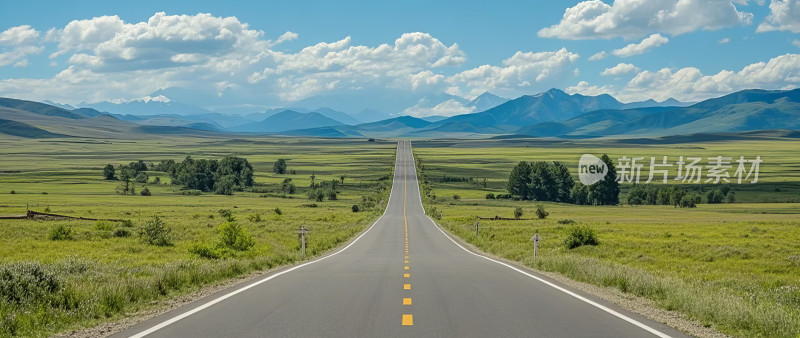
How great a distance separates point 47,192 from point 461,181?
95.4 meters

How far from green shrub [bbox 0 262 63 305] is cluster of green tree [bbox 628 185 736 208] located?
114 m

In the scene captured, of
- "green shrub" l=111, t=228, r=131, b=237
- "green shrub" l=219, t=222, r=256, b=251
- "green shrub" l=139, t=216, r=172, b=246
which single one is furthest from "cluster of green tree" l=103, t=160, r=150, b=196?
"green shrub" l=219, t=222, r=256, b=251

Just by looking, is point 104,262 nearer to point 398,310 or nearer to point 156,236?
point 156,236

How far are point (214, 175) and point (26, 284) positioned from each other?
14179 cm

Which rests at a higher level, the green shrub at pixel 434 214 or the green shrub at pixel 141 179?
the green shrub at pixel 434 214

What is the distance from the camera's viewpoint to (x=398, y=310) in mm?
12984

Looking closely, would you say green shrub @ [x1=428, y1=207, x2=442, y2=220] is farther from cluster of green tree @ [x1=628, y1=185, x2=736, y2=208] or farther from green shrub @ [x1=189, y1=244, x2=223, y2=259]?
green shrub @ [x1=189, y1=244, x2=223, y2=259]

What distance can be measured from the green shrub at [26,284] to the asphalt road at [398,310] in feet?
9.27

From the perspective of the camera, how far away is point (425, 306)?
44.4 feet

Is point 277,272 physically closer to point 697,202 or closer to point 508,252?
point 508,252

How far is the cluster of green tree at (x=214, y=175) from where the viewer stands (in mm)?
145125

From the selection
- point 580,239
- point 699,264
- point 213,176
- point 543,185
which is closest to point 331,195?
point 213,176

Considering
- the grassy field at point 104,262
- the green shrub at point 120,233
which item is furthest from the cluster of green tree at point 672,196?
the green shrub at point 120,233

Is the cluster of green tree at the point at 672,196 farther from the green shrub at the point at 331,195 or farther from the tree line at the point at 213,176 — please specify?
the tree line at the point at 213,176
